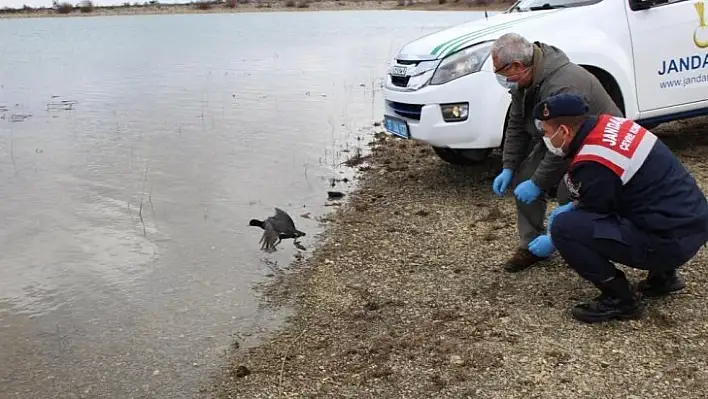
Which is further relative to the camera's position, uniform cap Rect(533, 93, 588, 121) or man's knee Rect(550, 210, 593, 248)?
man's knee Rect(550, 210, 593, 248)

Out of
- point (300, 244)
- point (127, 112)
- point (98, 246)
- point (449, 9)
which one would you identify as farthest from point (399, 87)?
point (449, 9)

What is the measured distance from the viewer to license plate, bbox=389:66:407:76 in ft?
21.5

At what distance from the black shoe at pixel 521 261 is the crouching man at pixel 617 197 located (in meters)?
0.93

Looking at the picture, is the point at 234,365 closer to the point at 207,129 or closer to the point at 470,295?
the point at 470,295

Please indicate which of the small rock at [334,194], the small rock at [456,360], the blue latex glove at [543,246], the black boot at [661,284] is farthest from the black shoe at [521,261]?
the small rock at [334,194]

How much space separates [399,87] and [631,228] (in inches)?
131

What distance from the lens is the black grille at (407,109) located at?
6.38m

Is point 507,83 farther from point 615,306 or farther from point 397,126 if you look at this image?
point 397,126

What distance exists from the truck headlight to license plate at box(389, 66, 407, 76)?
1.35 ft

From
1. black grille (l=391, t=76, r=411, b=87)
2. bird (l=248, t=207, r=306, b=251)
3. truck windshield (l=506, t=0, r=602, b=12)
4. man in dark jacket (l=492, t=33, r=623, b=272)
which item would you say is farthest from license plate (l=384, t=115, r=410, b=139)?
man in dark jacket (l=492, t=33, r=623, b=272)

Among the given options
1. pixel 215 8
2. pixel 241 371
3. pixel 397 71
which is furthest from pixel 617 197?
pixel 215 8

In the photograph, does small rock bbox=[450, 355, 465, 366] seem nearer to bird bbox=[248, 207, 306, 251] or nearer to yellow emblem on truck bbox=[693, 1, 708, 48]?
bird bbox=[248, 207, 306, 251]

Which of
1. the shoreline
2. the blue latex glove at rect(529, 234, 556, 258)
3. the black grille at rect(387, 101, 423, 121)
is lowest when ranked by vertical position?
the blue latex glove at rect(529, 234, 556, 258)

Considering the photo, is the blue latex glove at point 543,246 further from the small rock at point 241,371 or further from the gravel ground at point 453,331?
the small rock at point 241,371
